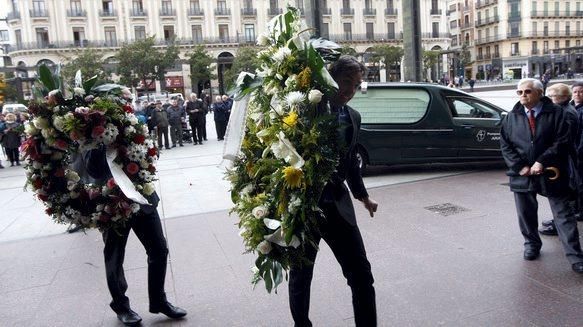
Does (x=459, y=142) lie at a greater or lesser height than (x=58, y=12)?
lesser

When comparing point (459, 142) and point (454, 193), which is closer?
point (454, 193)

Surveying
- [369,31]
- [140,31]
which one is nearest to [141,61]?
[140,31]

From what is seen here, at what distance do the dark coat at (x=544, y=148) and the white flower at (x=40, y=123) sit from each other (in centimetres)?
400

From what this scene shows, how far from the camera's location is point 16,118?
16172 millimetres

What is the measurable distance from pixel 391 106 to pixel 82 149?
23.2 feet

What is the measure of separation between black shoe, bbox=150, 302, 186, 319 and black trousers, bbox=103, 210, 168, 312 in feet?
0.10

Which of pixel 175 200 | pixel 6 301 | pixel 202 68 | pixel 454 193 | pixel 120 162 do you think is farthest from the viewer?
pixel 202 68

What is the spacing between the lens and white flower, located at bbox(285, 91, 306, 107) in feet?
8.73

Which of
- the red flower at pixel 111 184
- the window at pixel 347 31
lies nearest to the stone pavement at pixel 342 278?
the red flower at pixel 111 184

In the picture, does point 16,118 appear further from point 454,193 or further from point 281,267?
point 281,267

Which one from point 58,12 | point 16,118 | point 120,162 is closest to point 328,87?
point 120,162

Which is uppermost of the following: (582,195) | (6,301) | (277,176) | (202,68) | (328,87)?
(202,68)

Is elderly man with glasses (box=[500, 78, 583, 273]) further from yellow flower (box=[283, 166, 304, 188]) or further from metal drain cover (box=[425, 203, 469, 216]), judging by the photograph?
yellow flower (box=[283, 166, 304, 188])

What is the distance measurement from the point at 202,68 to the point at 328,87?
2039 inches
